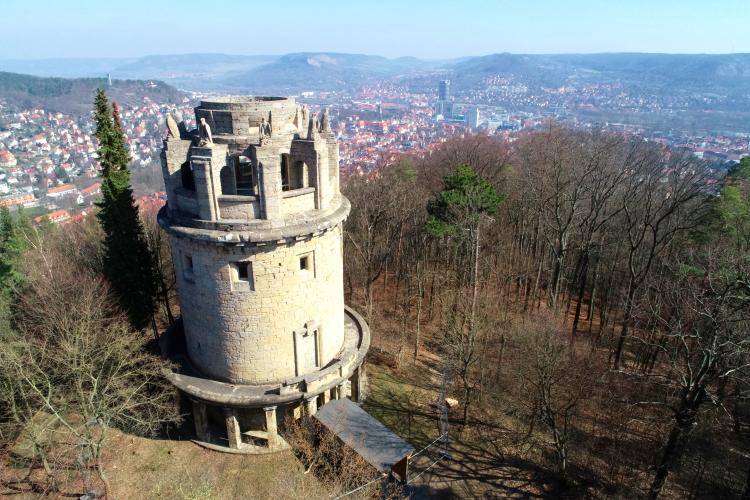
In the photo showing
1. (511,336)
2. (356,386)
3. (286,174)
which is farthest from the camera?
(511,336)

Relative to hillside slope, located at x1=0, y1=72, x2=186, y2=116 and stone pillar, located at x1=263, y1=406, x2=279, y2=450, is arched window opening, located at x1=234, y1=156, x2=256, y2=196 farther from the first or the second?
hillside slope, located at x1=0, y1=72, x2=186, y2=116

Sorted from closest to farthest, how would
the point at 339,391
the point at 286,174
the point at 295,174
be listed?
the point at 295,174 → the point at 286,174 → the point at 339,391

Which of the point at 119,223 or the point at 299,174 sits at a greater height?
the point at 299,174

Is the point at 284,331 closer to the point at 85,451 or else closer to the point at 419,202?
the point at 85,451

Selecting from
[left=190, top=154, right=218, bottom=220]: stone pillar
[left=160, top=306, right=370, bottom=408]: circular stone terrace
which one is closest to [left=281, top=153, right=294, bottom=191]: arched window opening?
[left=190, top=154, right=218, bottom=220]: stone pillar

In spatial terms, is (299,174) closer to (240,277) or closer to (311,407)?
(240,277)

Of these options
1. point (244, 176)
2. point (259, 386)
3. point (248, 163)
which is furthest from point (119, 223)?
point (259, 386)

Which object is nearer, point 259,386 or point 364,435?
point 364,435
